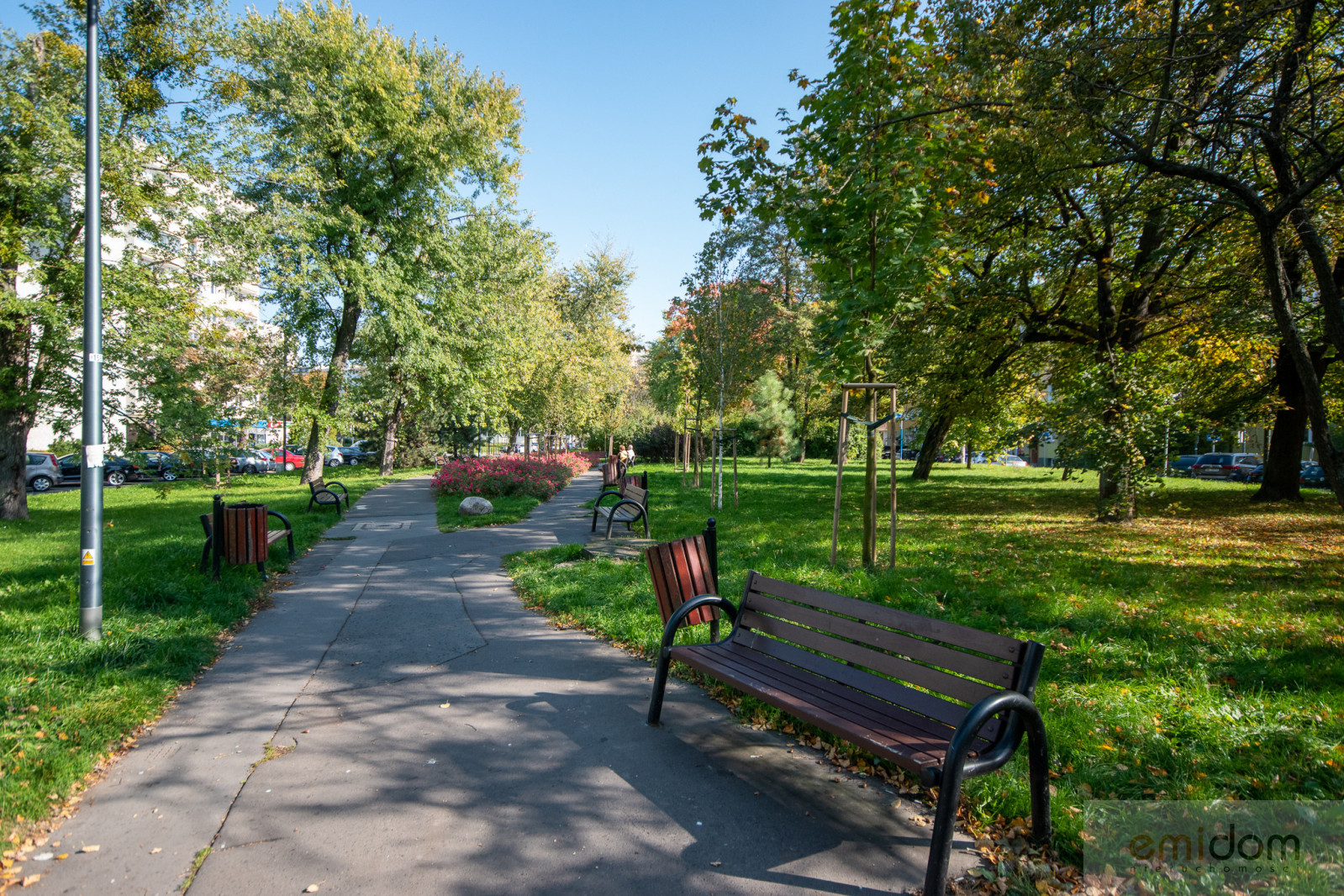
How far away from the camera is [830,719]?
3.06 m

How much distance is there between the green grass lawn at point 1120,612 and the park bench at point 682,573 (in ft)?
1.91

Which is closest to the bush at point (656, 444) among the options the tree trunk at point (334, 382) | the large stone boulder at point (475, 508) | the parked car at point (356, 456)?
the parked car at point (356, 456)

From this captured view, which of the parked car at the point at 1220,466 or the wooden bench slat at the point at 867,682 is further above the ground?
the parked car at the point at 1220,466

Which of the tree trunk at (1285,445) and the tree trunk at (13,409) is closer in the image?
the tree trunk at (13,409)

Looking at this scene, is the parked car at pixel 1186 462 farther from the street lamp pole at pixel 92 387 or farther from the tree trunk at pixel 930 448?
the street lamp pole at pixel 92 387

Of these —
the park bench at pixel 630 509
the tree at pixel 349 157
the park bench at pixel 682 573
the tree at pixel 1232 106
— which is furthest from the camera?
the tree at pixel 349 157

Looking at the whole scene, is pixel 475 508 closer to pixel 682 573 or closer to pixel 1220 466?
pixel 682 573

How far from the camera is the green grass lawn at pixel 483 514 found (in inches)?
490

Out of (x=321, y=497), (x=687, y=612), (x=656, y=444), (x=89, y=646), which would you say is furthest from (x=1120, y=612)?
(x=656, y=444)

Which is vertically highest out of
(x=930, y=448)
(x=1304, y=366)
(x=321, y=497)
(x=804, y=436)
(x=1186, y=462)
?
(x=804, y=436)

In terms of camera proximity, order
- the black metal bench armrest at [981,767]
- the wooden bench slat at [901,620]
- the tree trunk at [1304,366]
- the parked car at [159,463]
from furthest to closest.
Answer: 1. the parked car at [159,463]
2. the tree trunk at [1304,366]
3. the wooden bench slat at [901,620]
4. the black metal bench armrest at [981,767]

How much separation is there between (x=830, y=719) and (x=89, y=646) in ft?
17.5

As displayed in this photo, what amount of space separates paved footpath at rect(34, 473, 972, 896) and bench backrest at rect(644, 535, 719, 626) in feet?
1.79

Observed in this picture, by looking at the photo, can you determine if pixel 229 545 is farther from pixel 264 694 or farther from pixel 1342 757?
pixel 1342 757
